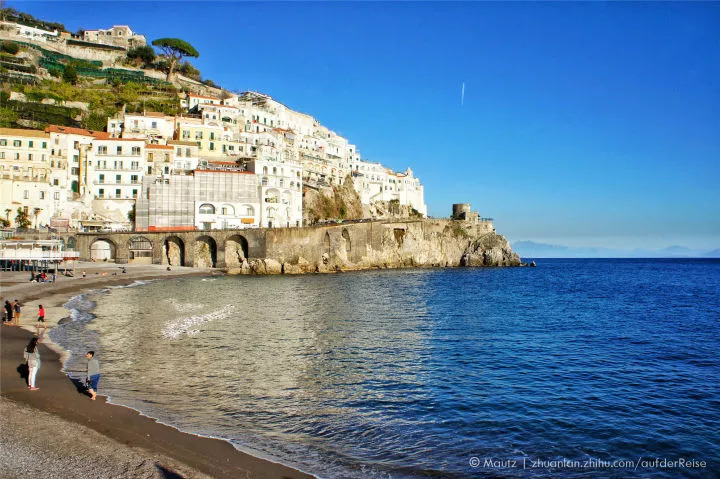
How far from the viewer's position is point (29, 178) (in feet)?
214

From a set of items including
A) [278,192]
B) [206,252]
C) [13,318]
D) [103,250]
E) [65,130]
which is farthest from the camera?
[278,192]

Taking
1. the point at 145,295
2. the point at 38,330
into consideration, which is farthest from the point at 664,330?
the point at 145,295

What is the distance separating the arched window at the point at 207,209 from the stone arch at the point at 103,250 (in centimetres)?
1213

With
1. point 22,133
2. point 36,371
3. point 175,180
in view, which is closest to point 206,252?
point 175,180

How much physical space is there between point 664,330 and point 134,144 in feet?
226

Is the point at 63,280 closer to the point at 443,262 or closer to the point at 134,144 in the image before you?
the point at 134,144

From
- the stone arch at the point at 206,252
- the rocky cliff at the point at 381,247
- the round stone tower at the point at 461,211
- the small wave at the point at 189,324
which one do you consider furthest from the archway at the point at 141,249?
the round stone tower at the point at 461,211

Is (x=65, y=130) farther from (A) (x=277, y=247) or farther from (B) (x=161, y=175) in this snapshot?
(A) (x=277, y=247)

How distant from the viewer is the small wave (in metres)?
24.9

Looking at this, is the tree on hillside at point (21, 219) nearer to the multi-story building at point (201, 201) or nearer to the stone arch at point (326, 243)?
the multi-story building at point (201, 201)

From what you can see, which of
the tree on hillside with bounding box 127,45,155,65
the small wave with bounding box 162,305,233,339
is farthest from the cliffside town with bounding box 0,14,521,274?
the small wave with bounding box 162,305,233,339

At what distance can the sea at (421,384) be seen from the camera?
1109 centimetres

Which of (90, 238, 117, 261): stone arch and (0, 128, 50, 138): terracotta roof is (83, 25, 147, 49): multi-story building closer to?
(0, 128, 50, 138): terracotta roof

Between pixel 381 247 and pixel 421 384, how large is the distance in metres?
65.4
